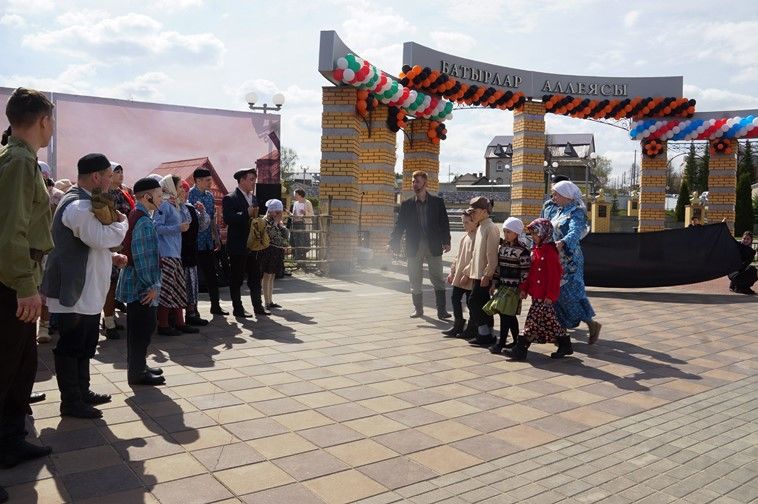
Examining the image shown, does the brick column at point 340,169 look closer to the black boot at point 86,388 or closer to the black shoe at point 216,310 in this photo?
the black shoe at point 216,310

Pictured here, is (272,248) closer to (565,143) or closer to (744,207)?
(744,207)

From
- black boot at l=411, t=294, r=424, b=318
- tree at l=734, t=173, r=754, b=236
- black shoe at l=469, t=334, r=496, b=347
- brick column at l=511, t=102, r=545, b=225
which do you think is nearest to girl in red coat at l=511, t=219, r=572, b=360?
black shoe at l=469, t=334, r=496, b=347

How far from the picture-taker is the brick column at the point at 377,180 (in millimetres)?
14984

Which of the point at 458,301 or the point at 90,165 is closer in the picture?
the point at 90,165

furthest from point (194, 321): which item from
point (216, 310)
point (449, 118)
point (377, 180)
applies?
point (449, 118)

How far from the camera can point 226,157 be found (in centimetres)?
1396

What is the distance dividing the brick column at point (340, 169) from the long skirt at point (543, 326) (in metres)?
7.19

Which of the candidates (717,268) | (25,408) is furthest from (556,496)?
(717,268)

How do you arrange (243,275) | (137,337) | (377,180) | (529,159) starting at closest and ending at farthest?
(137,337), (243,275), (377,180), (529,159)

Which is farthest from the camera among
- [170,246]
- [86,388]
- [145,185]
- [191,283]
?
[191,283]

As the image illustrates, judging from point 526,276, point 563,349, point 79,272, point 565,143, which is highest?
point 565,143

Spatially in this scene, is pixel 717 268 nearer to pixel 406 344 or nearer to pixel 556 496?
pixel 406 344

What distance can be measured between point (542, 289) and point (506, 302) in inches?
15.3

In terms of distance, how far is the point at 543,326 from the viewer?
6.47 metres
